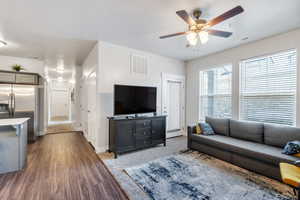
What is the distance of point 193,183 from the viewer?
2156mm

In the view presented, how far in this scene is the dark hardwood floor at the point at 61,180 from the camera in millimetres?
1906

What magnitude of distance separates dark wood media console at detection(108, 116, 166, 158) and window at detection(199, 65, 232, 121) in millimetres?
1657

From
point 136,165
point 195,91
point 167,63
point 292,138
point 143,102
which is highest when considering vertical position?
point 167,63

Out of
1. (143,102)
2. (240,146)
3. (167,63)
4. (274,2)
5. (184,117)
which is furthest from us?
(184,117)

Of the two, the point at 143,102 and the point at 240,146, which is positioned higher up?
the point at 143,102

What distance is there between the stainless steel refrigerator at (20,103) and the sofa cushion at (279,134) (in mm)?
6337

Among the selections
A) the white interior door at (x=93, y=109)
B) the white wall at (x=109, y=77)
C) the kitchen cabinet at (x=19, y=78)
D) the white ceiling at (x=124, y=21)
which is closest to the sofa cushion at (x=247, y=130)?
the white ceiling at (x=124, y=21)

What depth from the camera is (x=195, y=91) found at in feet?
15.9

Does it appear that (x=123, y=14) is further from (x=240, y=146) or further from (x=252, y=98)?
(x=252, y=98)

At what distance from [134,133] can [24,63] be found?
4.68m

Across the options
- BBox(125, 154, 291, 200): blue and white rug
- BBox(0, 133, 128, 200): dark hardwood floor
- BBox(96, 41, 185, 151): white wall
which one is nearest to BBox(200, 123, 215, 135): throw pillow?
BBox(125, 154, 291, 200): blue and white rug

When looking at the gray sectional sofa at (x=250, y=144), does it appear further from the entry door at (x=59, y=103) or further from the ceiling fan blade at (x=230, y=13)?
the entry door at (x=59, y=103)

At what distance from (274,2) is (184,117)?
12.4 feet

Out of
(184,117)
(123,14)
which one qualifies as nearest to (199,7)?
(123,14)
